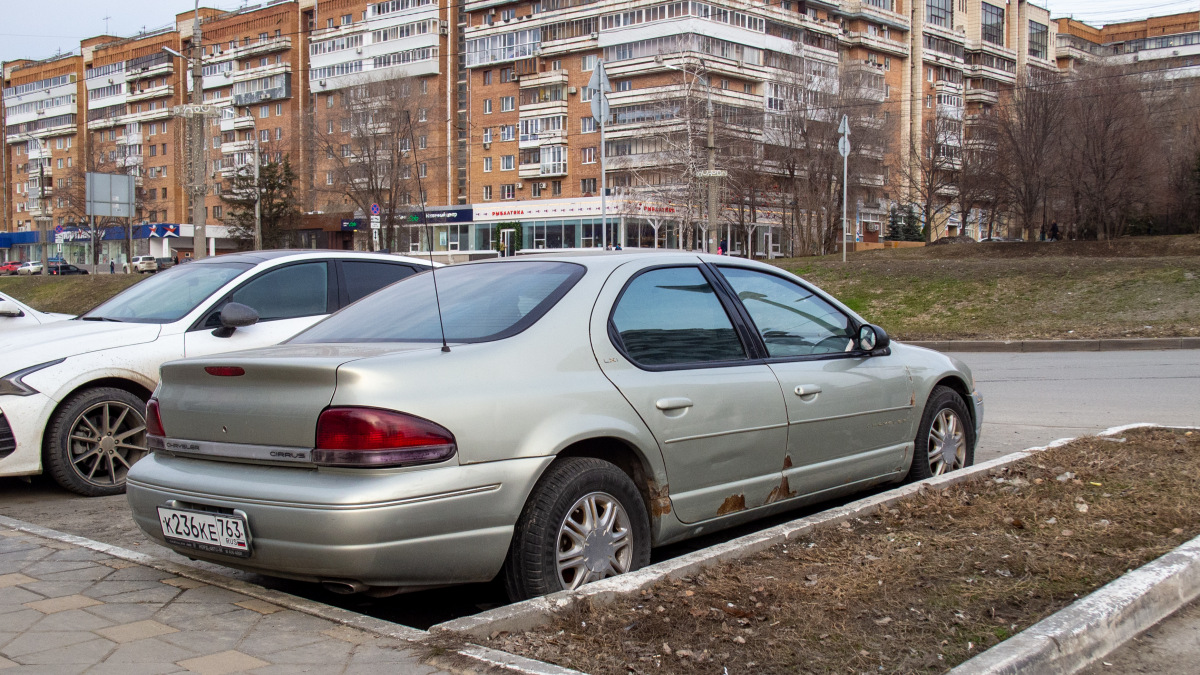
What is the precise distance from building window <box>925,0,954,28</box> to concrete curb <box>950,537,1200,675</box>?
8928cm

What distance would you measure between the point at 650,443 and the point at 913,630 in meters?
1.24

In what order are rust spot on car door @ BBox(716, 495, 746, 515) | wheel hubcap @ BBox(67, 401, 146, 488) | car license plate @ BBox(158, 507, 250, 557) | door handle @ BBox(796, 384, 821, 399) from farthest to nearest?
1. wheel hubcap @ BBox(67, 401, 146, 488)
2. door handle @ BBox(796, 384, 821, 399)
3. rust spot on car door @ BBox(716, 495, 746, 515)
4. car license plate @ BBox(158, 507, 250, 557)

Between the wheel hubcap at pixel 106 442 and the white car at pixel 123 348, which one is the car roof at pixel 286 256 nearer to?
the white car at pixel 123 348

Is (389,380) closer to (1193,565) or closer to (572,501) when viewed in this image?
(572,501)

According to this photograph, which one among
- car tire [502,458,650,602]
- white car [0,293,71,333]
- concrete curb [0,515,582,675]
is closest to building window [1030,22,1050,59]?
white car [0,293,71,333]

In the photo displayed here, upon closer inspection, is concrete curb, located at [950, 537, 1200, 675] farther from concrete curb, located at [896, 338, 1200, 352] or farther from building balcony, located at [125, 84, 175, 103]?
building balcony, located at [125, 84, 175, 103]

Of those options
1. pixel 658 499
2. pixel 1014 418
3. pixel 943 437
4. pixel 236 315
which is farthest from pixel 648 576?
pixel 1014 418

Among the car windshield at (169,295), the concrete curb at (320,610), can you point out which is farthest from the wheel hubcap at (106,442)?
the concrete curb at (320,610)

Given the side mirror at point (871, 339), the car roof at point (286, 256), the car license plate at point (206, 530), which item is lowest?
the car license plate at point (206, 530)

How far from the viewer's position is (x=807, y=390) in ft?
16.2

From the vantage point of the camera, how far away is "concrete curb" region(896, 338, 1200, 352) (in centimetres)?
1631

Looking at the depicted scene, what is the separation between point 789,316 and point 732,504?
1226mm

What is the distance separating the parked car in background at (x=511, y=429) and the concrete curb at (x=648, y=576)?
0.22 meters

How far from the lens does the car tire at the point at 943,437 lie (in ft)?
19.2
